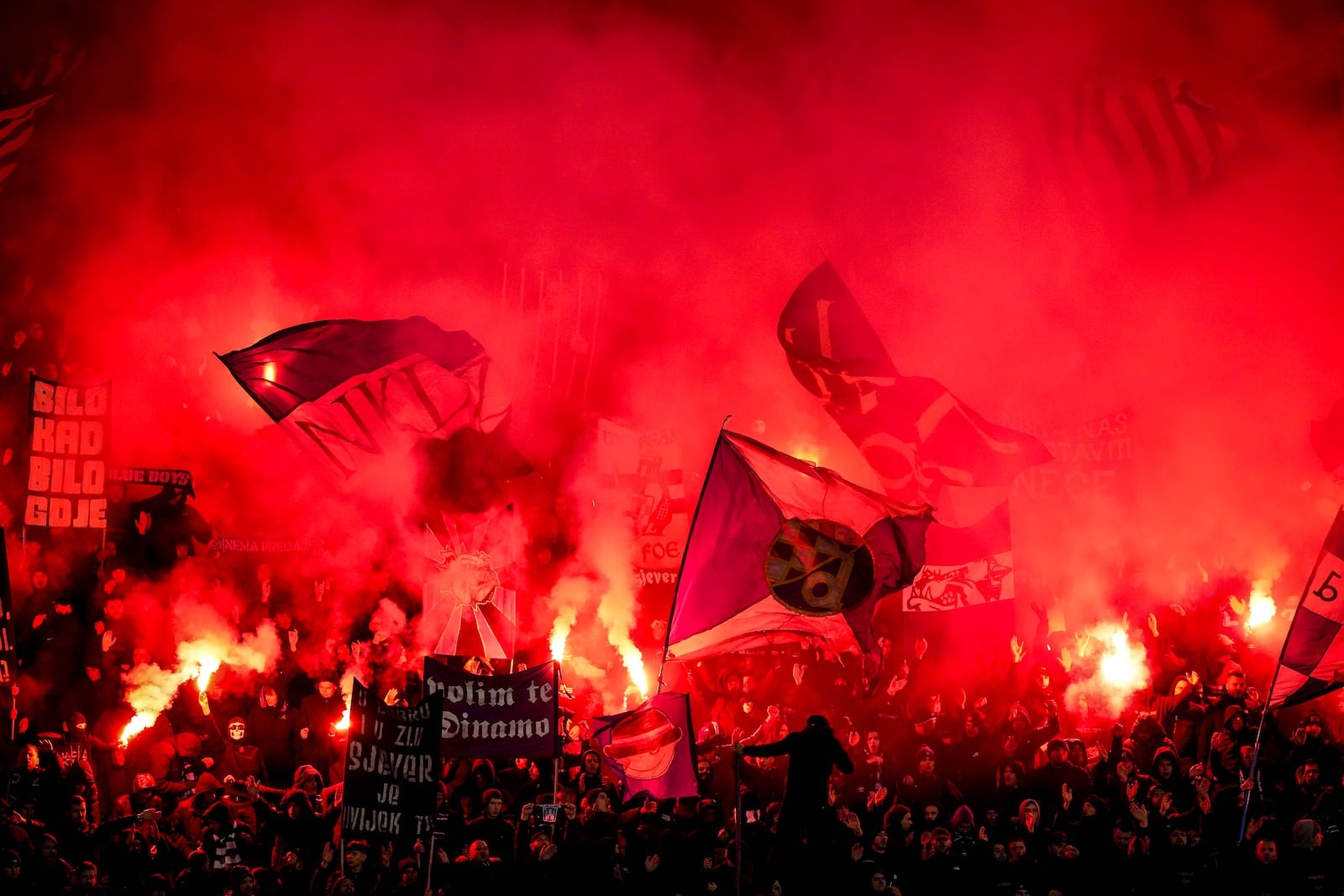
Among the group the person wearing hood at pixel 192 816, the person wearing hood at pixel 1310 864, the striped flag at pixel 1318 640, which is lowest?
the person wearing hood at pixel 1310 864

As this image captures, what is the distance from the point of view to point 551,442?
14203mm

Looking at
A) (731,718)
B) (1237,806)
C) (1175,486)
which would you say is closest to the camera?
(1237,806)

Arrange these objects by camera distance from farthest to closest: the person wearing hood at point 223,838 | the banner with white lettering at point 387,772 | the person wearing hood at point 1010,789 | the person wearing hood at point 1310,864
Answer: the person wearing hood at point 1010,789
the person wearing hood at point 223,838
the person wearing hood at point 1310,864
the banner with white lettering at point 387,772

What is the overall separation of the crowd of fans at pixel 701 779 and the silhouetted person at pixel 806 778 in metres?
0.01

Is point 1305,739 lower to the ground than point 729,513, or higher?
lower

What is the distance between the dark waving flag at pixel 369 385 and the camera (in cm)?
1114

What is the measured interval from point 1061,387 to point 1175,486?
69.9 inches

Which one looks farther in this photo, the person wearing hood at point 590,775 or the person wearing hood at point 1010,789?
the person wearing hood at point 590,775

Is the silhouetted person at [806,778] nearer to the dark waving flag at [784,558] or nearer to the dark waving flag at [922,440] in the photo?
the dark waving flag at [784,558]

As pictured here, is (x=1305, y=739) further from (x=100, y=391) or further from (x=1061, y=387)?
(x=100, y=391)

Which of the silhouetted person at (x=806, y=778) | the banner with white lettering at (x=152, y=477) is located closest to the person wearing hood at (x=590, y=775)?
the silhouetted person at (x=806, y=778)

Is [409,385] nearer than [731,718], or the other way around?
[731,718]

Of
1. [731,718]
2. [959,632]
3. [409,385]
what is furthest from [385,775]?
[959,632]

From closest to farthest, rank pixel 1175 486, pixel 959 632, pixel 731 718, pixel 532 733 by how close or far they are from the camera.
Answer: pixel 532 733 → pixel 731 718 → pixel 959 632 → pixel 1175 486
